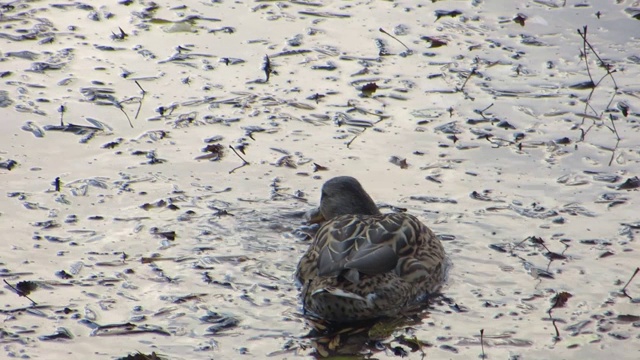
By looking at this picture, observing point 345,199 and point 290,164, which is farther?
point 290,164

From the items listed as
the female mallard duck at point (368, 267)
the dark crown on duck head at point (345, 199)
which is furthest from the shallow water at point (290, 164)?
the dark crown on duck head at point (345, 199)

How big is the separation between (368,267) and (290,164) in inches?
104

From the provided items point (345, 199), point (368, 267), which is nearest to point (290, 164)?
point (345, 199)

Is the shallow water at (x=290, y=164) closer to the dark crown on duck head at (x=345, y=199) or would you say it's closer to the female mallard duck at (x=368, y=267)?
the female mallard duck at (x=368, y=267)

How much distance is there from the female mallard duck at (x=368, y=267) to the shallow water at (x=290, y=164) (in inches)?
7.8

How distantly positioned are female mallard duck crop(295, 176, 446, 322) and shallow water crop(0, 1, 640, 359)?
20cm

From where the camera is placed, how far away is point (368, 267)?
801 cm

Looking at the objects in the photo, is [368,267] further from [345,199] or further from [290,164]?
[290,164]

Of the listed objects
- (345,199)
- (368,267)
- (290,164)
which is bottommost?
(290,164)

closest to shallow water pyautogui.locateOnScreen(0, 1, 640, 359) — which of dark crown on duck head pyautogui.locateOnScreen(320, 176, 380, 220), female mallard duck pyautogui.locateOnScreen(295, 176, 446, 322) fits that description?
female mallard duck pyautogui.locateOnScreen(295, 176, 446, 322)

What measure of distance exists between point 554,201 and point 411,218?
1.58 metres

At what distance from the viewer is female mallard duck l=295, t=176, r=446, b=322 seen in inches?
310

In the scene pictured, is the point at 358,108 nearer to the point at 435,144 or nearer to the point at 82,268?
the point at 435,144

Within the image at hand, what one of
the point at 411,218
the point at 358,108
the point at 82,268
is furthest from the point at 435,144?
the point at 82,268
